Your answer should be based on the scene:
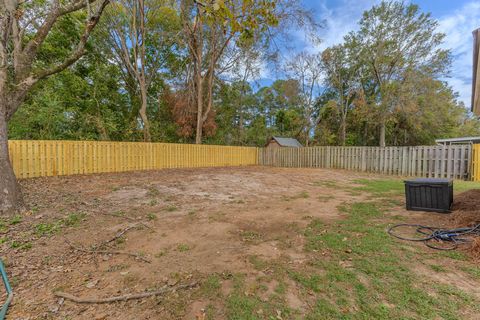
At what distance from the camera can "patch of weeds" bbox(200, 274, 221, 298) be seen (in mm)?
1760

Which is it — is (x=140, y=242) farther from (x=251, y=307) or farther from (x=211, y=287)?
(x=251, y=307)

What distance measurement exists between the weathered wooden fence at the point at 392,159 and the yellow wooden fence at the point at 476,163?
0.12 m

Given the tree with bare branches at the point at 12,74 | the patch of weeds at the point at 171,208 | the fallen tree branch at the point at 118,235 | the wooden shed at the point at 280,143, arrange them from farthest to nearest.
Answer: the wooden shed at the point at 280,143, the patch of weeds at the point at 171,208, the tree with bare branches at the point at 12,74, the fallen tree branch at the point at 118,235

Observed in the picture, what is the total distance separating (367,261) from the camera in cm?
221

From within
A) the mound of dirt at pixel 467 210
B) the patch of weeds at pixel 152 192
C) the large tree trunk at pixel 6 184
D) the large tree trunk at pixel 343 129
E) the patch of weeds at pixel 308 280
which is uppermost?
the large tree trunk at pixel 343 129

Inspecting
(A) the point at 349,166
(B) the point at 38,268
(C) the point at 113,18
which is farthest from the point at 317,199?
(C) the point at 113,18

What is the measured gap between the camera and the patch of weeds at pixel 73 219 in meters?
3.21

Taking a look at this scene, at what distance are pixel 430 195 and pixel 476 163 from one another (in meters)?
6.81

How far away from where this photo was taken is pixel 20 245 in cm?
251

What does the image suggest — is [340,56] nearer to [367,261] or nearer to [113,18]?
[113,18]

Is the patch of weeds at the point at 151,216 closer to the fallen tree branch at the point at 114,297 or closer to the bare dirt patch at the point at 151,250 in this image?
the bare dirt patch at the point at 151,250

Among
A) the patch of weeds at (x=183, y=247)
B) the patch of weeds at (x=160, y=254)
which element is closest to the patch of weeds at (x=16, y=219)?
the patch of weeds at (x=160, y=254)

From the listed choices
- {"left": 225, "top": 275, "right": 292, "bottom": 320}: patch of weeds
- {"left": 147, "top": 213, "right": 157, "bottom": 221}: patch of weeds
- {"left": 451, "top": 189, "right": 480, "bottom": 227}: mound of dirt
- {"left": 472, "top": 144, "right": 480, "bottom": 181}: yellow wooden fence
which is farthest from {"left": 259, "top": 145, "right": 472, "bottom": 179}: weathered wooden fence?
{"left": 147, "top": 213, "right": 157, "bottom": 221}: patch of weeds

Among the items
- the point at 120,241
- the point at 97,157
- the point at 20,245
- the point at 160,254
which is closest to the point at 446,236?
the point at 160,254
